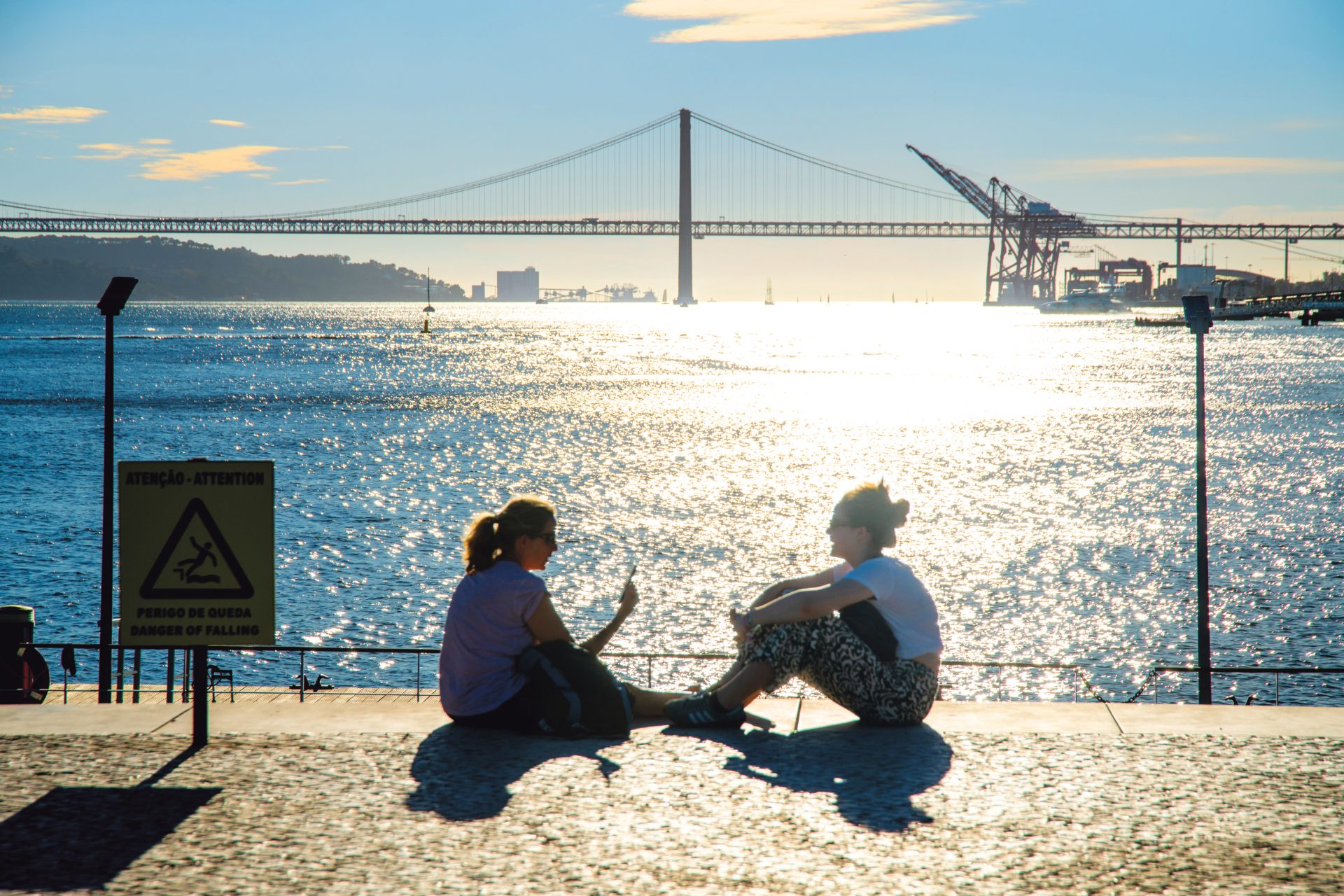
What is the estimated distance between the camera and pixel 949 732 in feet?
16.8

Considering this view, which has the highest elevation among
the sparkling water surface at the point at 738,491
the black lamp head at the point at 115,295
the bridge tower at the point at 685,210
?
the bridge tower at the point at 685,210

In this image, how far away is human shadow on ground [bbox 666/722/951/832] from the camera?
13.6ft

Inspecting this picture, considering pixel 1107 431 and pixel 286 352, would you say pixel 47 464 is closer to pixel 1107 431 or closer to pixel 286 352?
pixel 1107 431

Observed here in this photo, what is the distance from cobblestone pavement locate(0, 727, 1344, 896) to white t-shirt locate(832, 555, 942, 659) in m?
0.36

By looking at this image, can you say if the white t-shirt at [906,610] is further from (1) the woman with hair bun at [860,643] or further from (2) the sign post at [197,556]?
(2) the sign post at [197,556]

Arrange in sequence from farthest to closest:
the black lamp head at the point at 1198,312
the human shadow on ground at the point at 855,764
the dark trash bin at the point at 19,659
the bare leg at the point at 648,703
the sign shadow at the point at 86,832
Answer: the dark trash bin at the point at 19,659, the black lamp head at the point at 1198,312, the bare leg at the point at 648,703, the human shadow on ground at the point at 855,764, the sign shadow at the point at 86,832

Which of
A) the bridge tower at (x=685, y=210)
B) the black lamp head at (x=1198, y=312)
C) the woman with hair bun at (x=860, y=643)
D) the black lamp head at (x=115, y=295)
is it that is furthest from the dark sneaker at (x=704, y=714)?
the bridge tower at (x=685, y=210)

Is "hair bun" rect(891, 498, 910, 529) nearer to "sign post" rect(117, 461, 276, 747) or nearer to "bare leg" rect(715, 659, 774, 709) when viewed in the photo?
"bare leg" rect(715, 659, 774, 709)

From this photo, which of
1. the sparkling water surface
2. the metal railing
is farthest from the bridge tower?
the metal railing

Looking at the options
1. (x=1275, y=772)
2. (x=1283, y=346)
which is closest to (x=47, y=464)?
(x=1275, y=772)

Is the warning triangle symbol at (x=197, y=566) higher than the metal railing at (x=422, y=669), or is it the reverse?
the warning triangle symbol at (x=197, y=566)

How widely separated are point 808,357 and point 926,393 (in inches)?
1557

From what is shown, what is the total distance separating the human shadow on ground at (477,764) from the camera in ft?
13.7

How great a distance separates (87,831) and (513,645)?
5.74 feet
